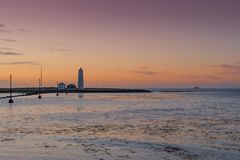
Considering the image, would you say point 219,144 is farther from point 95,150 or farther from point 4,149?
point 4,149

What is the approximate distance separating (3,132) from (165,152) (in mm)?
16265

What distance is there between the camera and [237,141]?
29.0 metres

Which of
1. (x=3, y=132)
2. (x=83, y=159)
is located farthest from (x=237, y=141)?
(x=3, y=132)

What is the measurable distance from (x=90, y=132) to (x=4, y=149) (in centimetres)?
1137

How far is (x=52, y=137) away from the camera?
30656 mm

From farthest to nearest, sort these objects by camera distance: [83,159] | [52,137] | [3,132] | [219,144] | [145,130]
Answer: [145,130] < [3,132] < [52,137] < [219,144] < [83,159]

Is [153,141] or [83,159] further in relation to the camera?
[153,141]

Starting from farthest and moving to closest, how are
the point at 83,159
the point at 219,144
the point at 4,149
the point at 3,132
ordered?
the point at 3,132 → the point at 219,144 → the point at 4,149 → the point at 83,159

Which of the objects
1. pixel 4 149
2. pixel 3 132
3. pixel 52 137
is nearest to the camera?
pixel 4 149

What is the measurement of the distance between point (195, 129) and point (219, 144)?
988 centimetres

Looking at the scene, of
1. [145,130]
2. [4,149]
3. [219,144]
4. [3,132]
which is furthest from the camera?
[145,130]

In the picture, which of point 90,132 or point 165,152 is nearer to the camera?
point 165,152

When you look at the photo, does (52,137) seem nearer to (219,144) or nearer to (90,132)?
(90,132)

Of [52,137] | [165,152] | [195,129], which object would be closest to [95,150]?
[165,152]
